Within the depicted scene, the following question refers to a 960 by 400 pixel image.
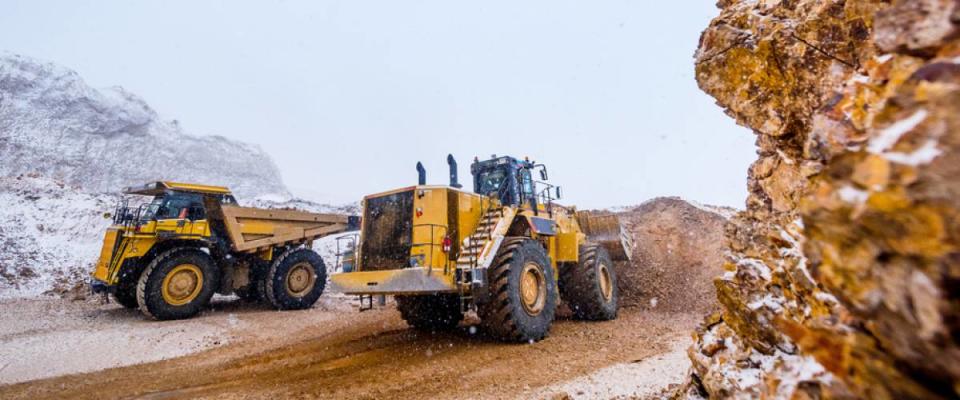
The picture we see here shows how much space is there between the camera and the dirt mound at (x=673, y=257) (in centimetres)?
1034

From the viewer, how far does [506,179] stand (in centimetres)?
855

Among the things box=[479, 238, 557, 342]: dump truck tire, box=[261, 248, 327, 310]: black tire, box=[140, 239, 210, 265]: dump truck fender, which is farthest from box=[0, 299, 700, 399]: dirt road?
box=[140, 239, 210, 265]: dump truck fender

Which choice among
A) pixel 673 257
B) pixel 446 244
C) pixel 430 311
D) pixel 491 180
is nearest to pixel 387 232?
pixel 446 244

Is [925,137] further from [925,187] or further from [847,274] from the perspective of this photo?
[847,274]

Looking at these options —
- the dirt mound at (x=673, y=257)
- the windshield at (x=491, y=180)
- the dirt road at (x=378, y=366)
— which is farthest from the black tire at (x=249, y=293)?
the dirt mound at (x=673, y=257)

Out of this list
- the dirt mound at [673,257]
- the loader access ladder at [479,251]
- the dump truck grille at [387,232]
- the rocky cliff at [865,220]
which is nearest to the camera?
the rocky cliff at [865,220]

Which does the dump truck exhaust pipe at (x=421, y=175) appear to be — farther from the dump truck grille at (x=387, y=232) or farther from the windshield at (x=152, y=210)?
the windshield at (x=152, y=210)

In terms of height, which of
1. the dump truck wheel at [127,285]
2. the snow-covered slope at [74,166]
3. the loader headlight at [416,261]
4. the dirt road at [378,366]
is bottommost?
the dirt road at [378,366]

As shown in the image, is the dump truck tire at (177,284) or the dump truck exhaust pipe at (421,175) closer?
the dump truck exhaust pipe at (421,175)

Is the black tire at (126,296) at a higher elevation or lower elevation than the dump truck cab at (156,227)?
lower

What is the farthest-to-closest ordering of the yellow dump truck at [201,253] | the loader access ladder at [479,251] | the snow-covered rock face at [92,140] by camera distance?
the snow-covered rock face at [92,140]
the yellow dump truck at [201,253]
the loader access ladder at [479,251]

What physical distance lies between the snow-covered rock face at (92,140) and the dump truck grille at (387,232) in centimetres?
4235

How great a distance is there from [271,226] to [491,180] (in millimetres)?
6257

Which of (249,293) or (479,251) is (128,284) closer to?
(249,293)
